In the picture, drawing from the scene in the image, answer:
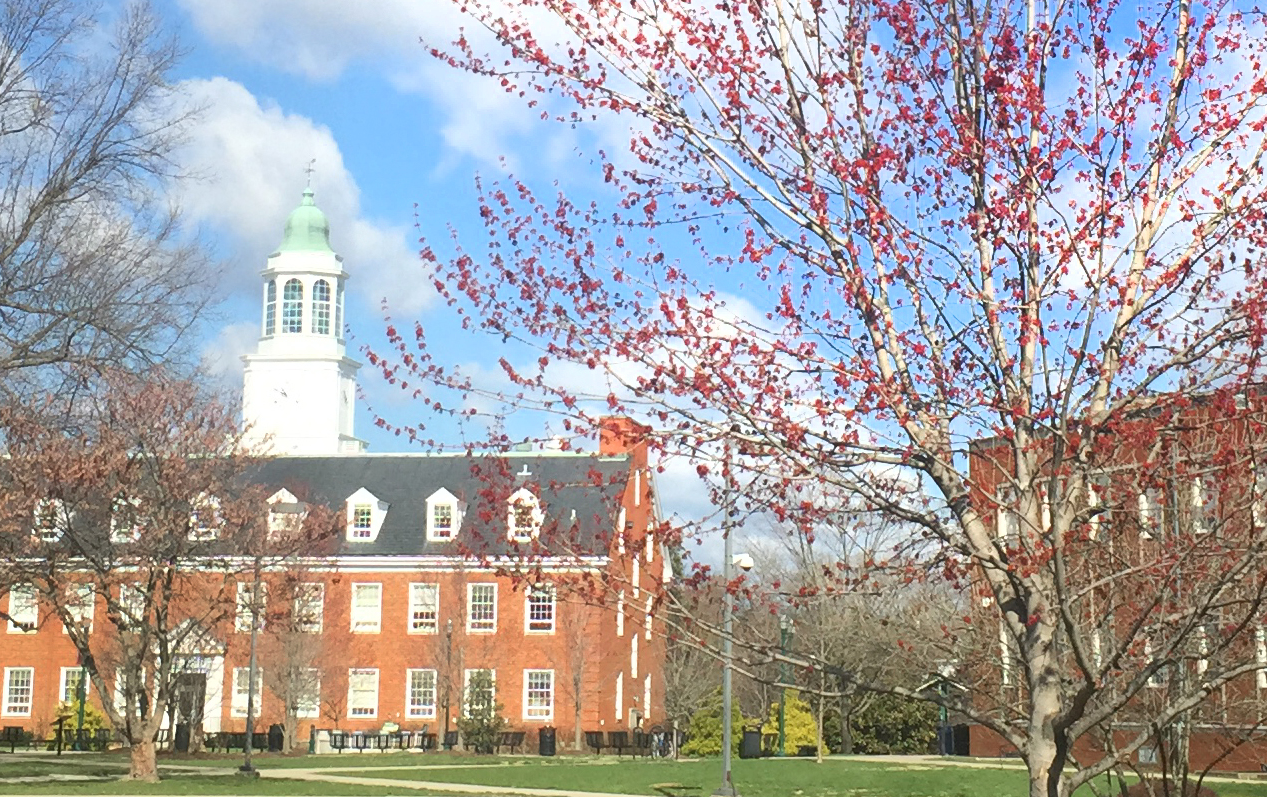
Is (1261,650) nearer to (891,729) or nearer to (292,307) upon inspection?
(891,729)

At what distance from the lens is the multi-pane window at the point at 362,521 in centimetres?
5175

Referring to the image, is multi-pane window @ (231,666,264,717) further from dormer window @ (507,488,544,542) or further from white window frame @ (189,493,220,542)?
dormer window @ (507,488,544,542)

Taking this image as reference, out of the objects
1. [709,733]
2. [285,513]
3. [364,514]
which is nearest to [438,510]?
[364,514]

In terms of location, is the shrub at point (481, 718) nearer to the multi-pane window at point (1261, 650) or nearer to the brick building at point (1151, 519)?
the multi-pane window at point (1261, 650)

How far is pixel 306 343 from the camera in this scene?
7912 centimetres

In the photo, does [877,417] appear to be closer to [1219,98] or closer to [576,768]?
[1219,98]

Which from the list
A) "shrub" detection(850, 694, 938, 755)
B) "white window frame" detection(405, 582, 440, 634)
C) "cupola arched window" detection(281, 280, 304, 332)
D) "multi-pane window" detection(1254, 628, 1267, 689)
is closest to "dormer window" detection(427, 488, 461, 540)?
"white window frame" detection(405, 582, 440, 634)

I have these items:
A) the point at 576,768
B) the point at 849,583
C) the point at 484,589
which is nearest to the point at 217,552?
the point at 576,768

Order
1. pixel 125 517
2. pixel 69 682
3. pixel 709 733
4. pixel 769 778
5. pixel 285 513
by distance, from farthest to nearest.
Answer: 1. pixel 69 682
2. pixel 709 733
3. pixel 285 513
4. pixel 769 778
5. pixel 125 517

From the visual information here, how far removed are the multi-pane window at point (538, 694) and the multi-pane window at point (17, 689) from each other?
1763 cm

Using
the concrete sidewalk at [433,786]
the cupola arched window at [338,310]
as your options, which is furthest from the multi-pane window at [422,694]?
the cupola arched window at [338,310]

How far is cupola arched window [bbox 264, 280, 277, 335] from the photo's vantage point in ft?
263

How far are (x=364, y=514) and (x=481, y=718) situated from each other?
10982 millimetres

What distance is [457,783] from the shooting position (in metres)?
28.5
